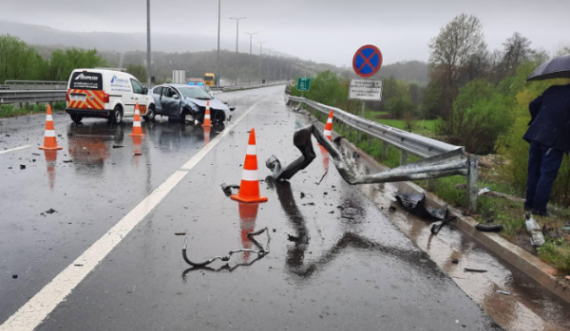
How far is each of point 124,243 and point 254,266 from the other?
1.41m

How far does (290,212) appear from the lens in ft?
21.0

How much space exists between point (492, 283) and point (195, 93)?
17.5 meters

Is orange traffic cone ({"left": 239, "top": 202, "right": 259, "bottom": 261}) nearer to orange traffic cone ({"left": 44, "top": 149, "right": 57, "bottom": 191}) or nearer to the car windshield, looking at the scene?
orange traffic cone ({"left": 44, "top": 149, "right": 57, "bottom": 191})

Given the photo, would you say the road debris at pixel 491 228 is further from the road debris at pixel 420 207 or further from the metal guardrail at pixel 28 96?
the metal guardrail at pixel 28 96

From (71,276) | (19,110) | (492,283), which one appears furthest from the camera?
(19,110)

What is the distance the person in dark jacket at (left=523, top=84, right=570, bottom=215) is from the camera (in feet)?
19.4

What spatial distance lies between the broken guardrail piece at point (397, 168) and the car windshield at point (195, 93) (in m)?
12.6

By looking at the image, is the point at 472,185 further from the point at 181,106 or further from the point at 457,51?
the point at 457,51

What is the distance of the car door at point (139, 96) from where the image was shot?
1758 cm

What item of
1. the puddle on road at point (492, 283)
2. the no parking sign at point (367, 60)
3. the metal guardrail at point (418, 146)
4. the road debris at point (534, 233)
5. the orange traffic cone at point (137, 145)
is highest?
the no parking sign at point (367, 60)

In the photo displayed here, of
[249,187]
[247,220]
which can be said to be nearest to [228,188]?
[249,187]

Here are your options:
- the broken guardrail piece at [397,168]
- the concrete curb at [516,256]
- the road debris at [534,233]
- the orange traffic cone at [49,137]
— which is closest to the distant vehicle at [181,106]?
the orange traffic cone at [49,137]

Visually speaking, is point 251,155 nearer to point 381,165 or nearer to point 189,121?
point 381,165

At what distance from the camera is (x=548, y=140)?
5980 millimetres
